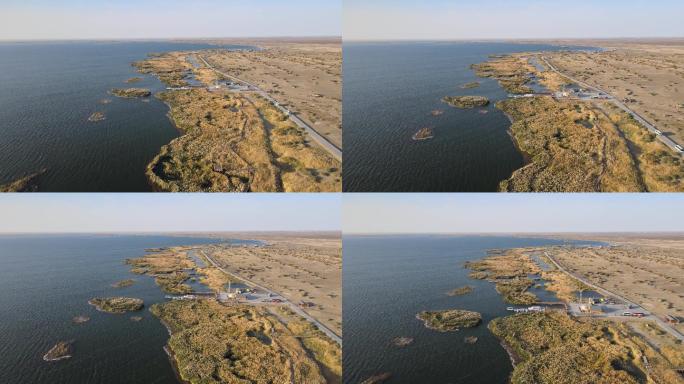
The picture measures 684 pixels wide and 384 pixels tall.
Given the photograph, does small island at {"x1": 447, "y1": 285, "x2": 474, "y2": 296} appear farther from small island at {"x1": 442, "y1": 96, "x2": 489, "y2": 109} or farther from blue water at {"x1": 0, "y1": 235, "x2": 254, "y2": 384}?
blue water at {"x1": 0, "y1": 235, "x2": 254, "y2": 384}

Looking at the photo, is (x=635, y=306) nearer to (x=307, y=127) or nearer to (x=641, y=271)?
(x=641, y=271)

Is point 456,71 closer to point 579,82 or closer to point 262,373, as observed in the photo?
point 579,82

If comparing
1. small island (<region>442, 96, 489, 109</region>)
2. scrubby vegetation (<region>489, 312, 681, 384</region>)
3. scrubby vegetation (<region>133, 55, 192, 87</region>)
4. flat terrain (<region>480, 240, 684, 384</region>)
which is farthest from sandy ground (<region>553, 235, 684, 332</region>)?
scrubby vegetation (<region>133, 55, 192, 87</region>)

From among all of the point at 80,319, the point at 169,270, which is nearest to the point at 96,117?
the point at 80,319

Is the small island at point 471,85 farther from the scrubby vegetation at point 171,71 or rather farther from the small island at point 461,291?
the scrubby vegetation at point 171,71

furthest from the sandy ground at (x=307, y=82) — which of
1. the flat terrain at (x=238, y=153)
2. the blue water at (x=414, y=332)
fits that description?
the blue water at (x=414, y=332)

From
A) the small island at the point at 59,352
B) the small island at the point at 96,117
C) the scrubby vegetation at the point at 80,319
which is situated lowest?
the scrubby vegetation at the point at 80,319
